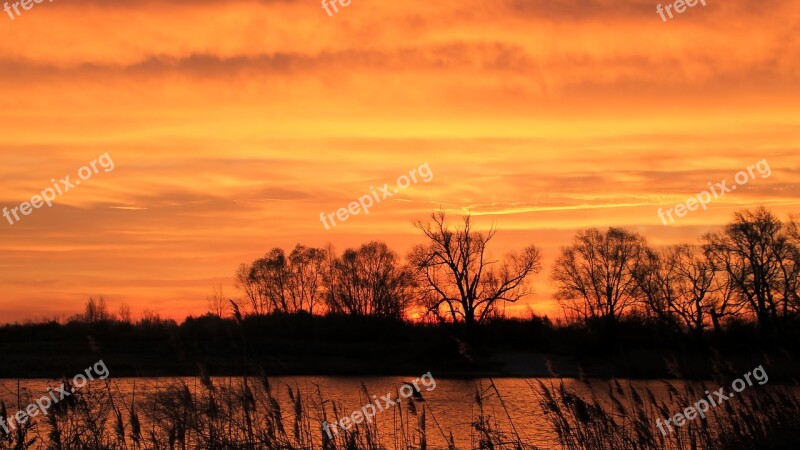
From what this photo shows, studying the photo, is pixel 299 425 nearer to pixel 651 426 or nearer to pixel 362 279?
pixel 651 426

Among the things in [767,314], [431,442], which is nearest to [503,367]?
[767,314]

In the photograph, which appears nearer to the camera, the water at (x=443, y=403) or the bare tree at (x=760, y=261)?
the water at (x=443, y=403)

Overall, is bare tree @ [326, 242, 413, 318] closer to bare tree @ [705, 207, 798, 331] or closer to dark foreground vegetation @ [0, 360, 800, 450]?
bare tree @ [705, 207, 798, 331]

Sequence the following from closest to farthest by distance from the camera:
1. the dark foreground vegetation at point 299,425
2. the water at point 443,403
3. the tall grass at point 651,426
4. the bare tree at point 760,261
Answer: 1. the dark foreground vegetation at point 299,425
2. the tall grass at point 651,426
3. the water at point 443,403
4. the bare tree at point 760,261

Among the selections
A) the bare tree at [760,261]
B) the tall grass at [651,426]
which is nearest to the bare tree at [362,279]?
the bare tree at [760,261]

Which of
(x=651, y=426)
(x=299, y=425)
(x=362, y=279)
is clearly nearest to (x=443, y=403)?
(x=651, y=426)

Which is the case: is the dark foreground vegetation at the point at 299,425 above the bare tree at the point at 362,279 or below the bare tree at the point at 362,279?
below

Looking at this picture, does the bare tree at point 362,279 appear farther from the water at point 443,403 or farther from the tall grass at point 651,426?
the tall grass at point 651,426

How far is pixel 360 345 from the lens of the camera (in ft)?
210

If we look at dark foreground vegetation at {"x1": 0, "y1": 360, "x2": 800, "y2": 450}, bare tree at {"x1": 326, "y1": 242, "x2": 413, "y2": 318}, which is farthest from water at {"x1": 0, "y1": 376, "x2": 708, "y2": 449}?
bare tree at {"x1": 326, "y1": 242, "x2": 413, "y2": 318}

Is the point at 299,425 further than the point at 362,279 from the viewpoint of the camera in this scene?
No

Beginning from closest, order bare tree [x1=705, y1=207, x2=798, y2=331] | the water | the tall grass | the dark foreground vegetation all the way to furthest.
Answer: the dark foreground vegetation
the tall grass
the water
bare tree [x1=705, y1=207, x2=798, y2=331]

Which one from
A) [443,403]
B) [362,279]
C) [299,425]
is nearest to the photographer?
[299,425]

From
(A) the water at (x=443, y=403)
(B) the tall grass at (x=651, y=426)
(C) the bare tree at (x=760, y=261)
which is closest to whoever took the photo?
(B) the tall grass at (x=651, y=426)
